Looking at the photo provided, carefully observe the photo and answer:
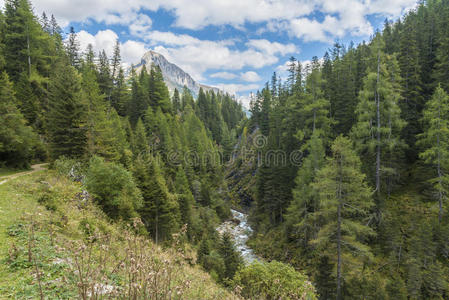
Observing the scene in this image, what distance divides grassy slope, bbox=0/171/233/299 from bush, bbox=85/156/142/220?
67.0 inches

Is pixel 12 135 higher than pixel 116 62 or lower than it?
lower

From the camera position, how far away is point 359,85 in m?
35.8

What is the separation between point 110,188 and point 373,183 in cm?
2620

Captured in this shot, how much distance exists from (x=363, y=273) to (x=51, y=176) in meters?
24.1

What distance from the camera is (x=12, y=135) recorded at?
16266 millimetres

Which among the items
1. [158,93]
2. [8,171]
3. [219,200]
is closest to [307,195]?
[219,200]

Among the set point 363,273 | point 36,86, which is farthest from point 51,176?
point 363,273

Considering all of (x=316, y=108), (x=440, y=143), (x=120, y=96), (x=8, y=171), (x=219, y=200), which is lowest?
(x=219, y=200)

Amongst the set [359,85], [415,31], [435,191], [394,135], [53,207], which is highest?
[415,31]

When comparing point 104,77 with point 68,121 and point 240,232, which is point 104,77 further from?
point 240,232

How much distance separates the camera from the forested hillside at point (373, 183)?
1616 cm

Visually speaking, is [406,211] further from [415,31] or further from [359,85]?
[415,31]

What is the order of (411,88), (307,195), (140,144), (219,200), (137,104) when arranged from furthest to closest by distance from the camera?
1. (137,104)
2. (219,200)
3. (140,144)
4. (411,88)
5. (307,195)

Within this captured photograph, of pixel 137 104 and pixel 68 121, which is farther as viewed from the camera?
pixel 137 104
